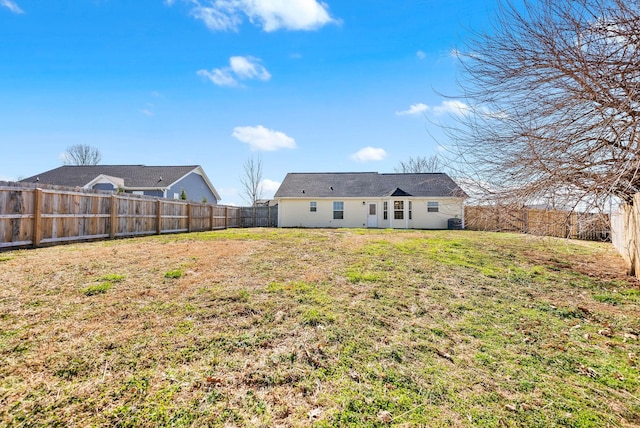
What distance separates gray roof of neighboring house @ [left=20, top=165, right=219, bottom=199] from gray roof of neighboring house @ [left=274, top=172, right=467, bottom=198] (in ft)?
28.6

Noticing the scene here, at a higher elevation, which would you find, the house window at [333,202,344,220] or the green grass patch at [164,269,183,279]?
the house window at [333,202,344,220]

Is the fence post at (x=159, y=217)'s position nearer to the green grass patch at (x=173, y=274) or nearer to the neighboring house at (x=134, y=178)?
the green grass patch at (x=173, y=274)

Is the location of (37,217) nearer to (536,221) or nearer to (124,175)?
(536,221)

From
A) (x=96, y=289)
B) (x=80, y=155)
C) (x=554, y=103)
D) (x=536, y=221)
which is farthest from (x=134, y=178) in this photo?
(x=80, y=155)

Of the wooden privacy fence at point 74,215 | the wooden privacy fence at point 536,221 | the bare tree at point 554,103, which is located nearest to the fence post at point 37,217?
the wooden privacy fence at point 74,215

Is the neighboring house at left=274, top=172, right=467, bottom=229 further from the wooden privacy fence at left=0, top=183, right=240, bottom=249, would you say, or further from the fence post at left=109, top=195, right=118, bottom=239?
the fence post at left=109, top=195, right=118, bottom=239

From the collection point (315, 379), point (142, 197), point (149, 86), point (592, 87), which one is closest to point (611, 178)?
point (592, 87)

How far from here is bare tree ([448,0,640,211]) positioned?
3648mm

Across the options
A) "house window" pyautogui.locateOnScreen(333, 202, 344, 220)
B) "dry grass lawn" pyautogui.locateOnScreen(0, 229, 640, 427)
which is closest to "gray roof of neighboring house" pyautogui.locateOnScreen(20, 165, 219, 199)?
"house window" pyautogui.locateOnScreen(333, 202, 344, 220)

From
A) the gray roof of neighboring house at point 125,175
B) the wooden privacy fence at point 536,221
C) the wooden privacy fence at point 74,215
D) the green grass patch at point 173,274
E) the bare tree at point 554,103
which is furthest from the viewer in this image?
the gray roof of neighboring house at point 125,175

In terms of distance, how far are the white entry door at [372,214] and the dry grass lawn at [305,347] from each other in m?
15.4

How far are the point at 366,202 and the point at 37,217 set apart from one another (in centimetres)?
1762

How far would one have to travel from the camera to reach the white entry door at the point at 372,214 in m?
21.1

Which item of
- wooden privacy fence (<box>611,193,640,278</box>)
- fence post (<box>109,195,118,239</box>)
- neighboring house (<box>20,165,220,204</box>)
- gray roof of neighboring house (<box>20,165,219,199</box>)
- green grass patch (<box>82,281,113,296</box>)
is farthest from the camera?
gray roof of neighboring house (<box>20,165,219,199</box>)
